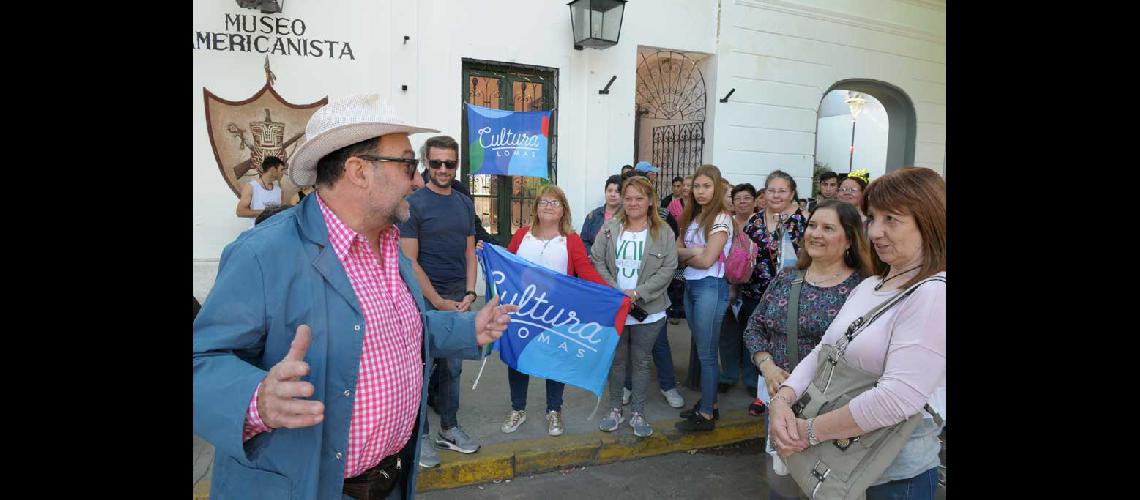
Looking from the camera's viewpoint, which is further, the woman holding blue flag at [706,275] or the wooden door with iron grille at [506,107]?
the wooden door with iron grille at [506,107]

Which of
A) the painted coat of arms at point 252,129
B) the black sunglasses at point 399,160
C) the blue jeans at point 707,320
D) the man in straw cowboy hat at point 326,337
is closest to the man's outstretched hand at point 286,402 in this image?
the man in straw cowboy hat at point 326,337

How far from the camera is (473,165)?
25.0 ft

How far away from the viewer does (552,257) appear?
4.62 meters

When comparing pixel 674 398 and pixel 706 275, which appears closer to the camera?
pixel 706 275

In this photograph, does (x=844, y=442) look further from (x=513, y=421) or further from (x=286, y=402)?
(x=513, y=421)

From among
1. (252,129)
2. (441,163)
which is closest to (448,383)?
(441,163)

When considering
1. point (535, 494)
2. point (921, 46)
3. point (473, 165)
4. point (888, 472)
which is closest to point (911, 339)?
point (888, 472)

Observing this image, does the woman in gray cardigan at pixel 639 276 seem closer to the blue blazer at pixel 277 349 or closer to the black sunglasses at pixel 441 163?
the black sunglasses at pixel 441 163

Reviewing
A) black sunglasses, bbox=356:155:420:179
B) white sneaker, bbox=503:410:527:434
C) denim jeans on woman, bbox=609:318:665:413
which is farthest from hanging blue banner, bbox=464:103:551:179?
black sunglasses, bbox=356:155:420:179

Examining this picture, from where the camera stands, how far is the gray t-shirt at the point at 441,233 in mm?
4156

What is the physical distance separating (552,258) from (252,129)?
189 inches
